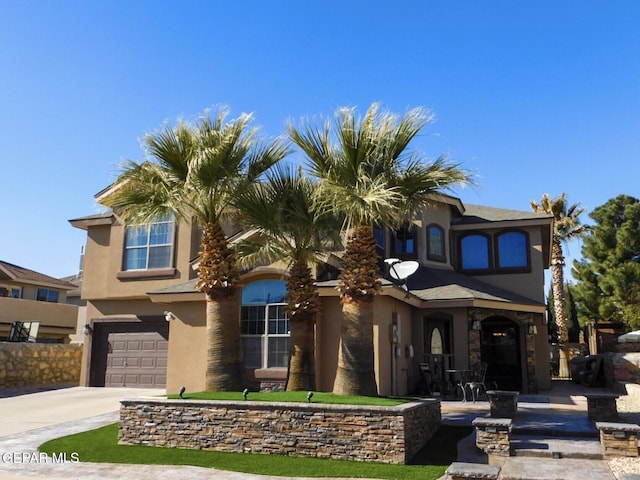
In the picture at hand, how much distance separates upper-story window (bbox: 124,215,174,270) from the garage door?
264 centimetres

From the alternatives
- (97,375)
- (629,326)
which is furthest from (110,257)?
(629,326)

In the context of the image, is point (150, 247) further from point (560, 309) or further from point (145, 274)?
point (560, 309)

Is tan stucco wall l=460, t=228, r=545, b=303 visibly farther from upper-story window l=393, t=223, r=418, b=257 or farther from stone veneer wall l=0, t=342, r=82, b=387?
stone veneer wall l=0, t=342, r=82, b=387

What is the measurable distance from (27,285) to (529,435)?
29.4m

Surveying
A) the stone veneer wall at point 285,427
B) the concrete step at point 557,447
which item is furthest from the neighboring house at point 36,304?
the concrete step at point 557,447

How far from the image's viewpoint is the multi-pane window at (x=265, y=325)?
637 inches

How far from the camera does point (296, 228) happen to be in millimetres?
13188

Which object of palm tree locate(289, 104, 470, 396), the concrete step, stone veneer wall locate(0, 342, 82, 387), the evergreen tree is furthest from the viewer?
the evergreen tree

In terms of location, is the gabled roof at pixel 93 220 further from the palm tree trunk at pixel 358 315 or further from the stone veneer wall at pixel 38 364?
the palm tree trunk at pixel 358 315

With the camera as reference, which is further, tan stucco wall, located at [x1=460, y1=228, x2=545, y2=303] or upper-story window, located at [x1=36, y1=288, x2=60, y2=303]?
upper-story window, located at [x1=36, y1=288, x2=60, y2=303]

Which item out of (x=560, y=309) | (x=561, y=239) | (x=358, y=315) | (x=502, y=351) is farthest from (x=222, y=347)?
(x=561, y=239)

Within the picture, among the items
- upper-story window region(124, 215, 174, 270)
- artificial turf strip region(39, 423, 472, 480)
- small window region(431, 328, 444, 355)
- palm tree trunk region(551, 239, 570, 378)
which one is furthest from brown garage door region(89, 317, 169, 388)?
palm tree trunk region(551, 239, 570, 378)

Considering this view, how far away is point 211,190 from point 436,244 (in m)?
11.3

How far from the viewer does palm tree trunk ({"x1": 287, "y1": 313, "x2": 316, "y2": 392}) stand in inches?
514
